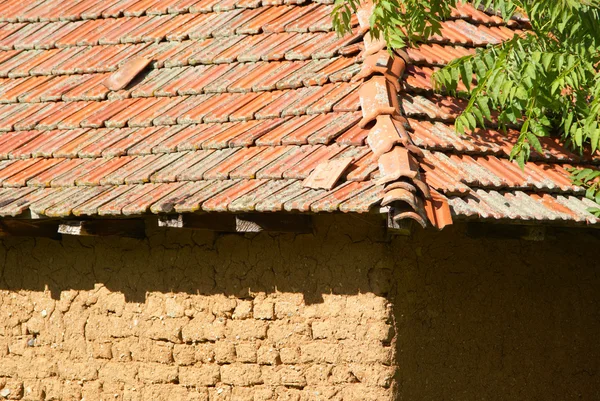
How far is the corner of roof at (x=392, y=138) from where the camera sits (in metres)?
5.77

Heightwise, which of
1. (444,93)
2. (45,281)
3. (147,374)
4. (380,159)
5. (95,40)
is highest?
(95,40)

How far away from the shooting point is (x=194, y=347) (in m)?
7.02

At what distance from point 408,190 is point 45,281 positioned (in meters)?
2.93

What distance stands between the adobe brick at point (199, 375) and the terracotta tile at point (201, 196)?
1132 millimetres

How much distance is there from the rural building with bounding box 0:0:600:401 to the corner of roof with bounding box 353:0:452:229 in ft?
0.05

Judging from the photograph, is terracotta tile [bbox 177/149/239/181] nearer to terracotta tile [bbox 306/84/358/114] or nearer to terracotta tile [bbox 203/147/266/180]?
terracotta tile [bbox 203/147/266/180]

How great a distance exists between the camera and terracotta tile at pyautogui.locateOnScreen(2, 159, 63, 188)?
740cm

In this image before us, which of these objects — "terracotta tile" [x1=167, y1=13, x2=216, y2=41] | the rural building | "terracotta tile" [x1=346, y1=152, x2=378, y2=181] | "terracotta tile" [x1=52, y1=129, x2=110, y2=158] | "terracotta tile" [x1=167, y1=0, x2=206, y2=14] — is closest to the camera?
"terracotta tile" [x1=346, y1=152, x2=378, y2=181]

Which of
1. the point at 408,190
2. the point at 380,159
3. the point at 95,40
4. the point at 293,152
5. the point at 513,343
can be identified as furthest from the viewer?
the point at 95,40

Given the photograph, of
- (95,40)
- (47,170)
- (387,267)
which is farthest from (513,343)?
(95,40)

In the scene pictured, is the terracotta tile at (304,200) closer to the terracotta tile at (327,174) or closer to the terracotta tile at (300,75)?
the terracotta tile at (327,174)

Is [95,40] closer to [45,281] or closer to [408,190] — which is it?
[45,281]

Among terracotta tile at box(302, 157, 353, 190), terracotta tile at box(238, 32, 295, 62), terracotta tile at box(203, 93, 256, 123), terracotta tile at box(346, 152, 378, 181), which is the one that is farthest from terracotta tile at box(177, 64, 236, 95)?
terracotta tile at box(346, 152, 378, 181)

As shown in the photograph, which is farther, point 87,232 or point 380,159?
point 87,232
